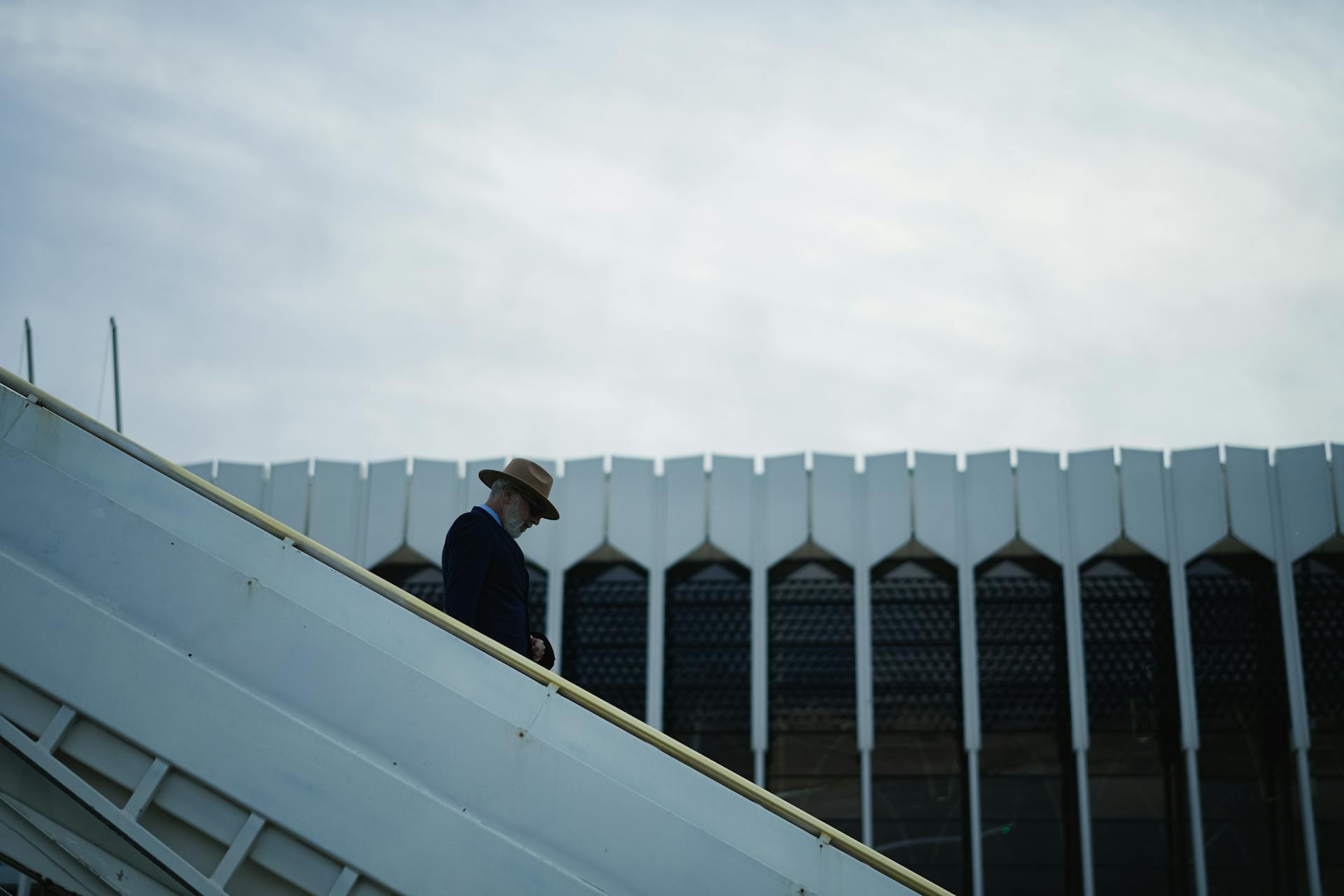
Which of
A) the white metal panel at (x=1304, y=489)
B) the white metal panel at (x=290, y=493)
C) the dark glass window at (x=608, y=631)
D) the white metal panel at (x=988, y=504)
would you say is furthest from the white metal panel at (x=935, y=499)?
the white metal panel at (x=290, y=493)

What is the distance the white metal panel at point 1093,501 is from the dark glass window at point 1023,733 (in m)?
0.84

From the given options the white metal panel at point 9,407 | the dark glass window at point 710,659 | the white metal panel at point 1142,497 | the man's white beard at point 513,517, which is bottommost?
the white metal panel at point 9,407

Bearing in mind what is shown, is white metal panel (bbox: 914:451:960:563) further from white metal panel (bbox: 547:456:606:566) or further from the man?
the man

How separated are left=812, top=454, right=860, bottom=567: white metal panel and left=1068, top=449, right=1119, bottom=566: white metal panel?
2.52 metres

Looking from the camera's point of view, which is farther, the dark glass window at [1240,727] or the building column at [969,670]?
the dark glass window at [1240,727]

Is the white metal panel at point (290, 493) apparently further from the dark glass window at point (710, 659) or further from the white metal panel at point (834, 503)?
the white metal panel at point (834, 503)

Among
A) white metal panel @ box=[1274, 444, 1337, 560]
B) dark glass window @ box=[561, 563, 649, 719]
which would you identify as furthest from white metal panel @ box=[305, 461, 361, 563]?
white metal panel @ box=[1274, 444, 1337, 560]

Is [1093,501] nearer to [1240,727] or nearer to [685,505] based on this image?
[1240,727]

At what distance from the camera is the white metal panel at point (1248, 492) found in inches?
518

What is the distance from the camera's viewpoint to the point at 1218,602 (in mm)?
13844

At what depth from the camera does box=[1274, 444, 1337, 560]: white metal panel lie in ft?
43.0

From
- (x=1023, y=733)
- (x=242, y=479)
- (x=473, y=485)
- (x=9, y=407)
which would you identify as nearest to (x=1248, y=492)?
(x=1023, y=733)

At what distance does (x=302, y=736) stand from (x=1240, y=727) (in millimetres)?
13261

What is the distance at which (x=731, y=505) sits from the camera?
13727 mm
